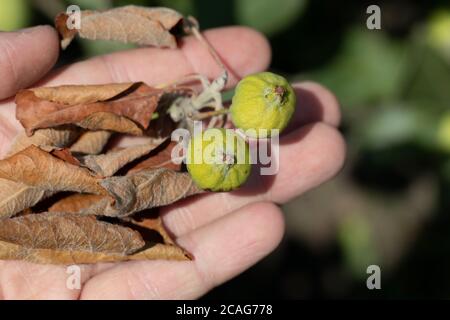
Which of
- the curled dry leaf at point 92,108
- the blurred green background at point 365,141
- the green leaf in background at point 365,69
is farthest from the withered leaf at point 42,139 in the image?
the green leaf in background at point 365,69

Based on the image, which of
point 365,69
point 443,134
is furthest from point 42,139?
point 443,134

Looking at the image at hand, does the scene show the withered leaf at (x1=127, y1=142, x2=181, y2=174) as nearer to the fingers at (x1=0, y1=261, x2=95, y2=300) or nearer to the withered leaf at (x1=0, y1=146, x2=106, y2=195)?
the withered leaf at (x1=0, y1=146, x2=106, y2=195)

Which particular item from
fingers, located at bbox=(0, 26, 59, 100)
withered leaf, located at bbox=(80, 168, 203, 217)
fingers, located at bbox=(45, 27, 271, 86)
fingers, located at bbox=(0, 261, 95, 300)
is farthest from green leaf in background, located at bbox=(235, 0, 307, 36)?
fingers, located at bbox=(0, 261, 95, 300)

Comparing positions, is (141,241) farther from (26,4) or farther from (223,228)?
(26,4)

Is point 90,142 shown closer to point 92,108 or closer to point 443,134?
point 92,108

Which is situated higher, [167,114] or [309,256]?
[167,114]

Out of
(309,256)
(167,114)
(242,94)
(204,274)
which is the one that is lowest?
(309,256)

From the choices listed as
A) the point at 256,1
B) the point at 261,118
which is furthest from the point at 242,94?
the point at 256,1

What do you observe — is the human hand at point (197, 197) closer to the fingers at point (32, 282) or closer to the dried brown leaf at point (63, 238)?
the fingers at point (32, 282)
